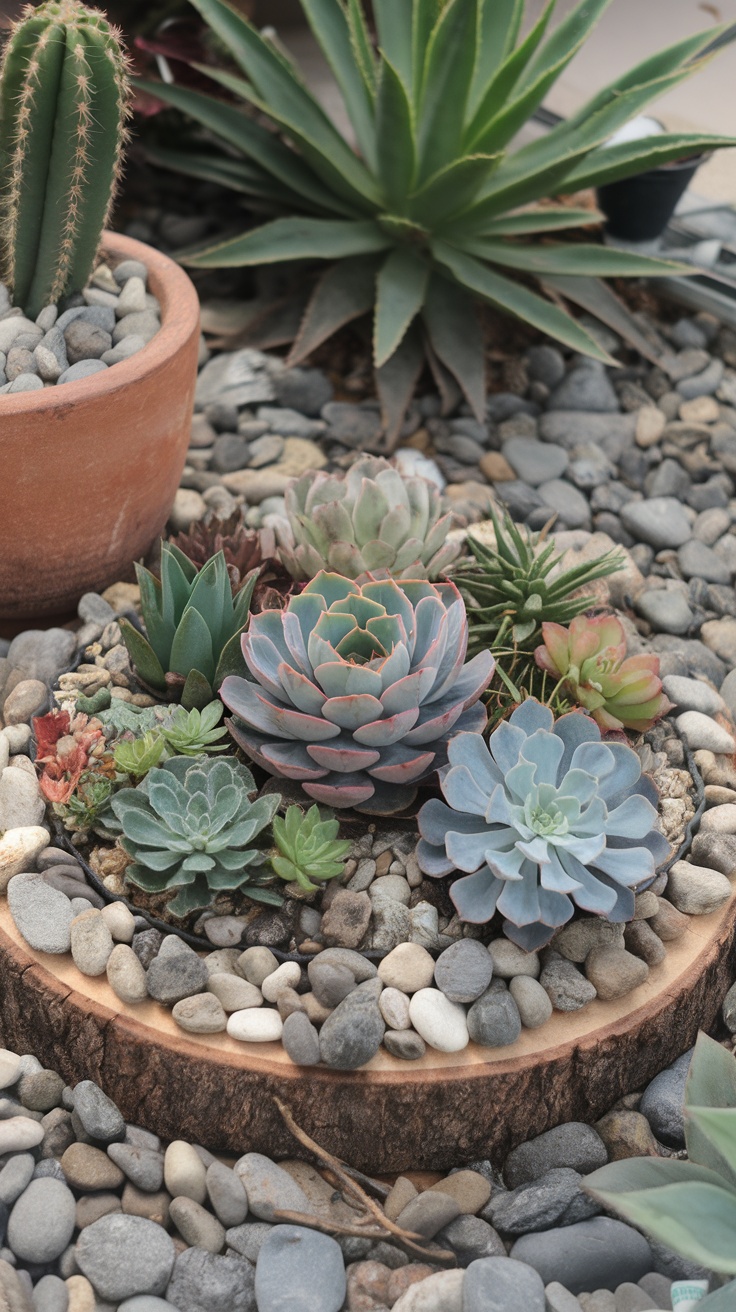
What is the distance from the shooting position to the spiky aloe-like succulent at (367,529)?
1.91 meters

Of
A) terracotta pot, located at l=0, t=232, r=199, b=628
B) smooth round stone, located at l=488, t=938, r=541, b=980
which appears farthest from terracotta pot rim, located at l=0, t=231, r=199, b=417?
smooth round stone, located at l=488, t=938, r=541, b=980

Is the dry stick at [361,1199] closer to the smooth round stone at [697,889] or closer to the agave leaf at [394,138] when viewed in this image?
the smooth round stone at [697,889]

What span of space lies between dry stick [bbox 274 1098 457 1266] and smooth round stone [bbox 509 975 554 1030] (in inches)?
11.5

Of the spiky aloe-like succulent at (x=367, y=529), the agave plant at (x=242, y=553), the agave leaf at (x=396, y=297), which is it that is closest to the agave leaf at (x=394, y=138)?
the agave leaf at (x=396, y=297)

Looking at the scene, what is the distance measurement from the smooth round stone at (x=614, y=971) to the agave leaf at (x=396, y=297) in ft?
4.45

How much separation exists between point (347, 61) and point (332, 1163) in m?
2.40

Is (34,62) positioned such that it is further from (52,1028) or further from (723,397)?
(723,397)

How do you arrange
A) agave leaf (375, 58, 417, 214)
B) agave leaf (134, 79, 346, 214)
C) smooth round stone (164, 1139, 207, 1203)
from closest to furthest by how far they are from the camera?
smooth round stone (164, 1139, 207, 1203), agave leaf (375, 58, 417, 214), agave leaf (134, 79, 346, 214)

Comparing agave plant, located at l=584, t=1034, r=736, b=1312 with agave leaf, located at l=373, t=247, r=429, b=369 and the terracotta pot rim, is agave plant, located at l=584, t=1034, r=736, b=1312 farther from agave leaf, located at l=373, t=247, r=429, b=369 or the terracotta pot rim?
agave leaf, located at l=373, t=247, r=429, b=369

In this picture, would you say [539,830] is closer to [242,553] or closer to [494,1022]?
[494,1022]

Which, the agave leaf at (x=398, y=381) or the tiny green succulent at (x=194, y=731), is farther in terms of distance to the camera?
the agave leaf at (x=398, y=381)

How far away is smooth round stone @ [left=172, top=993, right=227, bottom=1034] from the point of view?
1.53 m

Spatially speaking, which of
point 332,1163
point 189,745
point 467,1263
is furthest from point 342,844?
point 467,1263

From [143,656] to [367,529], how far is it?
41 cm
